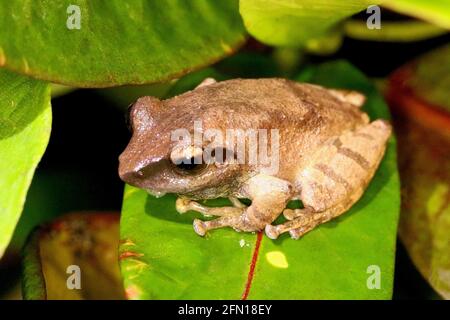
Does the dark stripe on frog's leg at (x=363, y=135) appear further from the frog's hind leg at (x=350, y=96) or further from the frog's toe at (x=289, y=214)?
the frog's toe at (x=289, y=214)

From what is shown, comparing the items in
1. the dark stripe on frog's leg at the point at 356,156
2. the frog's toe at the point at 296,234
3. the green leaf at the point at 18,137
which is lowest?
the frog's toe at the point at 296,234

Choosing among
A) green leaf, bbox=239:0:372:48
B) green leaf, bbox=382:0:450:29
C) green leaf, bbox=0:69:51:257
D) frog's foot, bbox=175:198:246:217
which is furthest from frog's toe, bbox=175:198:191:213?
green leaf, bbox=382:0:450:29

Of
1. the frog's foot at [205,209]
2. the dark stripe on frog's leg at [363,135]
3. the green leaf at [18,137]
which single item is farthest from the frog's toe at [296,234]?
the green leaf at [18,137]

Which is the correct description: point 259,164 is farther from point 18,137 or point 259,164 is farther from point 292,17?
point 18,137

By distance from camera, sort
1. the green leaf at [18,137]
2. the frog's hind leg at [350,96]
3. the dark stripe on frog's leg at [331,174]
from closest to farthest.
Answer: the green leaf at [18,137], the dark stripe on frog's leg at [331,174], the frog's hind leg at [350,96]

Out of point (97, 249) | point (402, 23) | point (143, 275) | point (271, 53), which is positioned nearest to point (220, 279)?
point (143, 275)

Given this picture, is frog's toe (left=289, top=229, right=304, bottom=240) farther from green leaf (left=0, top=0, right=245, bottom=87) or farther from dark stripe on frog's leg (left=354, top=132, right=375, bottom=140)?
green leaf (left=0, top=0, right=245, bottom=87)

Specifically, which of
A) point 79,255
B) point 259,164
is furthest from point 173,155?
point 79,255
